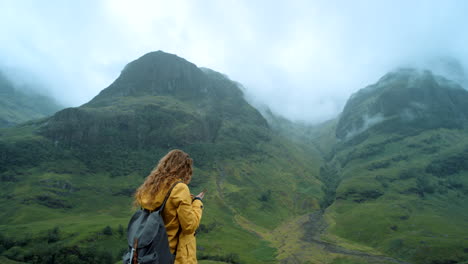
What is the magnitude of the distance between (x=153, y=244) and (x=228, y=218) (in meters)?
153

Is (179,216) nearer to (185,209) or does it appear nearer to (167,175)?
(185,209)

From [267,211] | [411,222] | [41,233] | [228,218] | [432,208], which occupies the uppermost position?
[432,208]

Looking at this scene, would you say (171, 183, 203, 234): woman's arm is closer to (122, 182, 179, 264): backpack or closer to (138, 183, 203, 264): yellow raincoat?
(138, 183, 203, 264): yellow raincoat

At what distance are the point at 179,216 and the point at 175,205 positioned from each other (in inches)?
9.6

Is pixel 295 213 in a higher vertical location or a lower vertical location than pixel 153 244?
higher

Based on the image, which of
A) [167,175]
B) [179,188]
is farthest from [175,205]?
[167,175]

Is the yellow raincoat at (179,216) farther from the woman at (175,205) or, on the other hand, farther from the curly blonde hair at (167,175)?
the curly blonde hair at (167,175)

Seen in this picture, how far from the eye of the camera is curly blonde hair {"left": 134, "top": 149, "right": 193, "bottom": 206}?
21.3 ft

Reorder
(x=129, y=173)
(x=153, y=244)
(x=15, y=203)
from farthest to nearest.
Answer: (x=129, y=173), (x=15, y=203), (x=153, y=244)

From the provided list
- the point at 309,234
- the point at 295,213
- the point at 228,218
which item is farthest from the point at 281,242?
the point at 295,213

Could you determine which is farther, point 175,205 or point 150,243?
point 175,205

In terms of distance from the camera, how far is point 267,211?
172 m

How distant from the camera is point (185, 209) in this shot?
6.21 meters

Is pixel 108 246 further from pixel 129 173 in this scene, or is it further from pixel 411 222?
pixel 411 222
